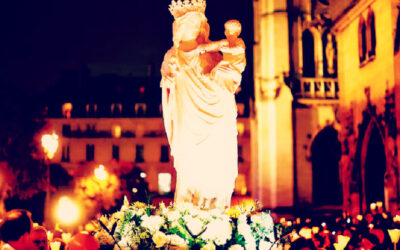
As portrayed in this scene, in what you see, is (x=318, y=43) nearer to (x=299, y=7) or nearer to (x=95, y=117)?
(x=299, y=7)

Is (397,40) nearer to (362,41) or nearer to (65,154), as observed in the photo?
(362,41)

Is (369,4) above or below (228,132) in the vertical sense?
above

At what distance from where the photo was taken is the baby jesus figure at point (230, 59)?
8311mm

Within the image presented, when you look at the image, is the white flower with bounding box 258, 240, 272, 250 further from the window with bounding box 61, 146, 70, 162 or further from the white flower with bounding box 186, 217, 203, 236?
the window with bounding box 61, 146, 70, 162

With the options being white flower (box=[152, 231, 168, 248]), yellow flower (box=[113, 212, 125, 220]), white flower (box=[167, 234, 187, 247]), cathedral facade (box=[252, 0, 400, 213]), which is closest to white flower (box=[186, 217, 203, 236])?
white flower (box=[167, 234, 187, 247])

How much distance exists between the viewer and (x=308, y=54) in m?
37.2

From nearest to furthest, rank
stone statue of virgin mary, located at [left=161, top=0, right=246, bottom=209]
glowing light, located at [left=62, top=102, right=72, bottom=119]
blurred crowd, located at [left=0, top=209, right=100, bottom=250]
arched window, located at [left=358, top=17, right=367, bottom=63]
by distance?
blurred crowd, located at [left=0, top=209, right=100, bottom=250]
stone statue of virgin mary, located at [left=161, top=0, right=246, bottom=209]
arched window, located at [left=358, top=17, right=367, bottom=63]
glowing light, located at [left=62, top=102, right=72, bottom=119]

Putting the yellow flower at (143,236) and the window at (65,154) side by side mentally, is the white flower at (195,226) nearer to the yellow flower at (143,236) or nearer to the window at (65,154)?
the yellow flower at (143,236)

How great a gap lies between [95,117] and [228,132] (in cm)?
6073

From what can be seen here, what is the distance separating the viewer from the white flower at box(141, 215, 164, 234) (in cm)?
690

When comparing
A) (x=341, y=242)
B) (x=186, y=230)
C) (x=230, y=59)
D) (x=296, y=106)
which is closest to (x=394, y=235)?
(x=341, y=242)

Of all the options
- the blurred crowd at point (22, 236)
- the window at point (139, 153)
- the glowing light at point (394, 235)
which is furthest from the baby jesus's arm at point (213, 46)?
the window at point (139, 153)

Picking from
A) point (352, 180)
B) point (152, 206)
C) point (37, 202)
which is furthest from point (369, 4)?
point (37, 202)

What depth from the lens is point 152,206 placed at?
7.46 m
